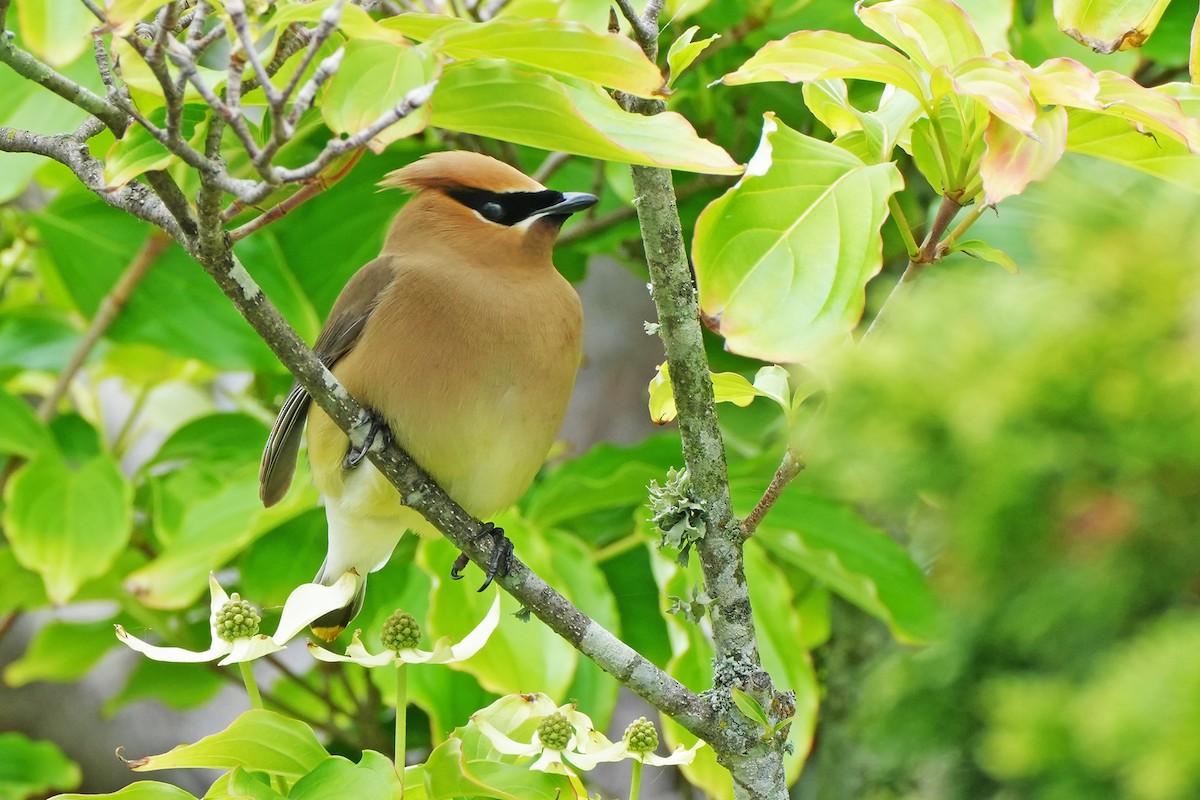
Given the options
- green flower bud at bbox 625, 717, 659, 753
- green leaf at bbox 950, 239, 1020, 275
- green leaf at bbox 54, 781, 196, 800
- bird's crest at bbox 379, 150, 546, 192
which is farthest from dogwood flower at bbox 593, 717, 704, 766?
bird's crest at bbox 379, 150, 546, 192

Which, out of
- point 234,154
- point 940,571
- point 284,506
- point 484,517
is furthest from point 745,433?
point 940,571

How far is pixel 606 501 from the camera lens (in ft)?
7.77

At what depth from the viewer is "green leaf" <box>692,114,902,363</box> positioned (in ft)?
3.77

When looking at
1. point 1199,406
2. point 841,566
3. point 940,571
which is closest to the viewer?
point 1199,406

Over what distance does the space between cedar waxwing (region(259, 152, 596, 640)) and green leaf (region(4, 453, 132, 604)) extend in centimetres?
43

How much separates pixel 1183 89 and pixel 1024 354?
2.51ft

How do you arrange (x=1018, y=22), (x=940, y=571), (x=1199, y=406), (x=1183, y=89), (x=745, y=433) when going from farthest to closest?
1. (x=745, y=433)
2. (x=1018, y=22)
3. (x=1183, y=89)
4. (x=940, y=571)
5. (x=1199, y=406)

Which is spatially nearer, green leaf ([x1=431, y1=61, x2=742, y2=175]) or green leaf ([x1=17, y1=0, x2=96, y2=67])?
green leaf ([x1=431, y1=61, x2=742, y2=175])

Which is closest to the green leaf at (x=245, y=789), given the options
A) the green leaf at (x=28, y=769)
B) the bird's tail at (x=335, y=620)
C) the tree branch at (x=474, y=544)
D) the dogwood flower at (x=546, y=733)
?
the dogwood flower at (x=546, y=733)

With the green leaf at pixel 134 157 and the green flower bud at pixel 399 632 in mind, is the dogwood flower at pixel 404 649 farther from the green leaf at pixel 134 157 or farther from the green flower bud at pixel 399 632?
the green leaf at pixel 134 157

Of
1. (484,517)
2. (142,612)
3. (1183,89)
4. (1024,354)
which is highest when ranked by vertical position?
(1024,354)

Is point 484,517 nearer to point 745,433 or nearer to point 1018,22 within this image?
point 745,433

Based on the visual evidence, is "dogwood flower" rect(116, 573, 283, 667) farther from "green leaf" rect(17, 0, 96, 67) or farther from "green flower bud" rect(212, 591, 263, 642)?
"green leaf" rect(17, 0, 96, 67)

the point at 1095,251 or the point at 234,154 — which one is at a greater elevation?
the point at 1095,251
